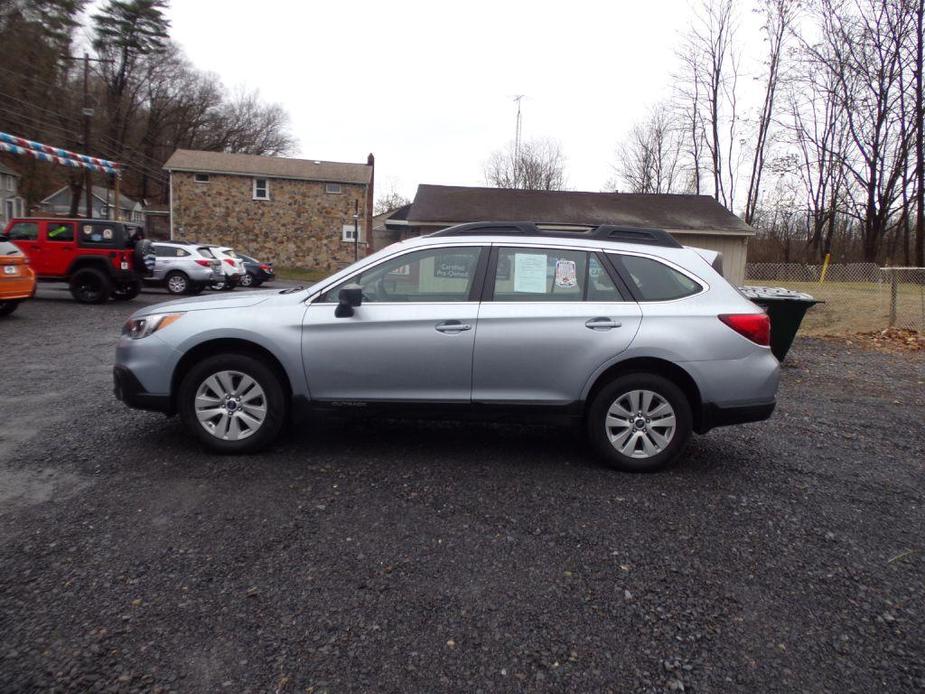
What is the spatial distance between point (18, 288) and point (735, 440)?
12.2 metres

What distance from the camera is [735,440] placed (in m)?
5.44

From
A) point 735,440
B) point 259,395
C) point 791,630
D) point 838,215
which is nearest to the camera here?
point 791,630

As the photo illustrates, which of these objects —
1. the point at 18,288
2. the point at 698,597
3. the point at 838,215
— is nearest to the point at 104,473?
the point at 698,597

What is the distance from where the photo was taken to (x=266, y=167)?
37.2m

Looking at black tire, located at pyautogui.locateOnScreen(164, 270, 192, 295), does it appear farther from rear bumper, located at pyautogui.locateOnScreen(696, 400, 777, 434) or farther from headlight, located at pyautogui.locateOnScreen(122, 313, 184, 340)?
rear bumper, located at pyautogui.locateOnScreen(696, 400, 777, 434)

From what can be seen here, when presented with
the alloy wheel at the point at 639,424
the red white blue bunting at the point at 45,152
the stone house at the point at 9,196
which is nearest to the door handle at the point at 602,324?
the alloy wheel at the point at 639,424

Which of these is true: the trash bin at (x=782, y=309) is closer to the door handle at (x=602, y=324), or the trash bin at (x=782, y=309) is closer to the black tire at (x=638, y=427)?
the black tire at (x=638, y=427)

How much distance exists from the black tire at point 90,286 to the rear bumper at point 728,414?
588 inches

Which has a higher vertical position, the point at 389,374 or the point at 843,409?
the point at 389,374

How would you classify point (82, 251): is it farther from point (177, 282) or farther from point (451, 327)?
point (451, 327)

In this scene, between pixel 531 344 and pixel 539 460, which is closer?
pixel 531 344

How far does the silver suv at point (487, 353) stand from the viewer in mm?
4344

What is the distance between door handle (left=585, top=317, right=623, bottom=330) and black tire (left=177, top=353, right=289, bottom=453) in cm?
220

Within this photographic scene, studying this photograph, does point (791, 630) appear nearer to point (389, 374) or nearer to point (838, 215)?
point (389, 374)
